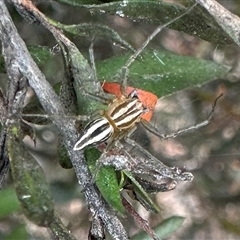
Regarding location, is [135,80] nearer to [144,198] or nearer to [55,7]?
[144,198]

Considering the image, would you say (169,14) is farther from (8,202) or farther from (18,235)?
(18,235)

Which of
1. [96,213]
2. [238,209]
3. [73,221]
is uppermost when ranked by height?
[96,213]

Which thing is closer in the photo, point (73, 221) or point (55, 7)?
point (55, 7)

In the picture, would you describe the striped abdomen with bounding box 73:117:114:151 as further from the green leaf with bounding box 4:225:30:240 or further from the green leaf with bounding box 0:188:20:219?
the green leaf with bounding box 4:225:30:240

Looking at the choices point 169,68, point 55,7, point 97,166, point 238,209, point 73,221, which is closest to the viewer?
point 97,166

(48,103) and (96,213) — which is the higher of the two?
(48,103)

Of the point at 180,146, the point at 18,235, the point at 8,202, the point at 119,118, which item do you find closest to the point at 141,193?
the point at 119,118

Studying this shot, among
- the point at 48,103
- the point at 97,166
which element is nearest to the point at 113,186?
the point at 97,166
